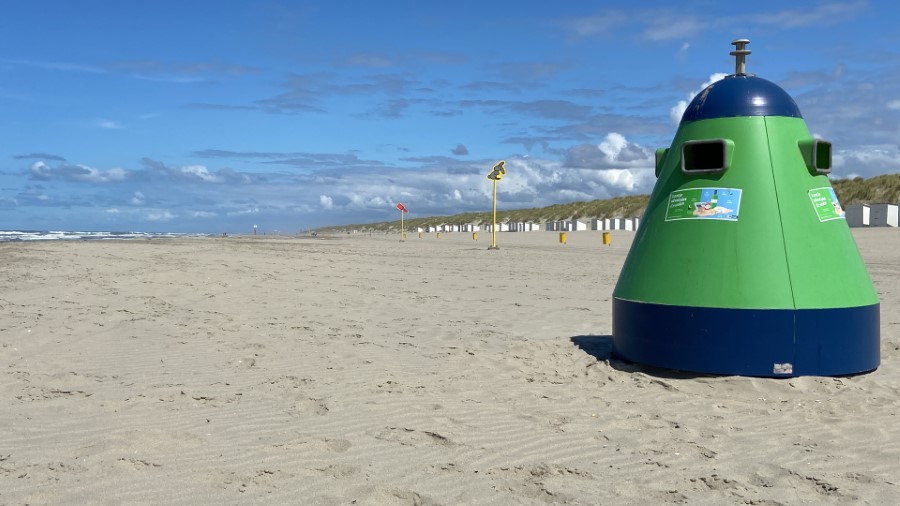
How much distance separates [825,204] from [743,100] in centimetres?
101

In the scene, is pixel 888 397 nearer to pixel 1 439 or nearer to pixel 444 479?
pixel 444 479

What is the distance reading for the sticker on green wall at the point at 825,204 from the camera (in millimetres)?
5477

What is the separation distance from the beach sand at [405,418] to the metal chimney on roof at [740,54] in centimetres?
261

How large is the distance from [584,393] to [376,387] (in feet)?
5.17

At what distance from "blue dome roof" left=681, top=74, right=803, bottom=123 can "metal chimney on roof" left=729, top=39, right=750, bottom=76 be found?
19 centimetres

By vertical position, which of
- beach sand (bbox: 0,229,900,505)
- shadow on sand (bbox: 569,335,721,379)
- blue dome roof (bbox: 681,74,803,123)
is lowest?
beach sand (bbox: 0,229,900,505)

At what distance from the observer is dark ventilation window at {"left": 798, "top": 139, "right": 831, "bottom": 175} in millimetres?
5562

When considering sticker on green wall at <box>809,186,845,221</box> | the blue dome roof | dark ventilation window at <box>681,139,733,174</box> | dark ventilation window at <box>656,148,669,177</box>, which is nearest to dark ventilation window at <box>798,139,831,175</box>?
sticker on green wall at <box>809,186,845,221</box>

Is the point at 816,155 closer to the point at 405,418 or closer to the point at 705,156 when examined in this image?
the point at 705,156

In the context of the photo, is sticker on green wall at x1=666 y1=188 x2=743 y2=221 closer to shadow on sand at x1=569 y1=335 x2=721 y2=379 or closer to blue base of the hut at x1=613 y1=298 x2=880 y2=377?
blue base of the hut at x1=613 y1=298 x2=880 y2=377

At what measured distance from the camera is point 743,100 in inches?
223

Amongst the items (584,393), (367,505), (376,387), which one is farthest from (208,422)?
(584,393)

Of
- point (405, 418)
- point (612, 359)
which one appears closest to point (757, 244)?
point (612, 359)

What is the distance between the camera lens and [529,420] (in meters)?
4.74
